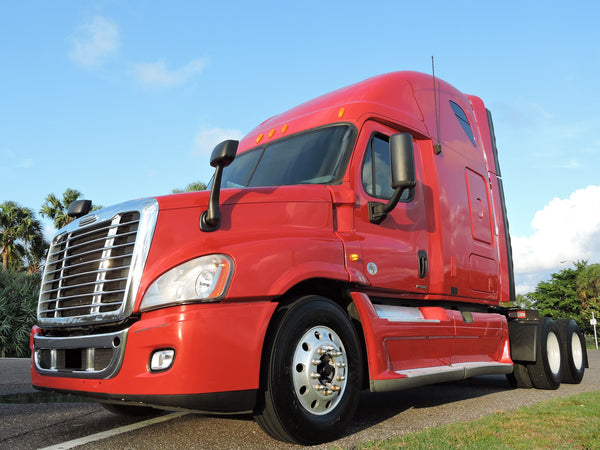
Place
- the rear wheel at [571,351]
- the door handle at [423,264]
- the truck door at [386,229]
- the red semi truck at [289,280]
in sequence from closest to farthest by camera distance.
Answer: the red semi truck at [289,280] → the truck door at [386,229] → the door handle at [423,264] → the rear wheel at [571,351]

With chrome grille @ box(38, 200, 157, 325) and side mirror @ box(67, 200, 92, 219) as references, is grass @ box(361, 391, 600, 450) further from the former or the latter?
side mirror @ box(67, 200, 92, 219)

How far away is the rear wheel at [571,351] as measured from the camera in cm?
798

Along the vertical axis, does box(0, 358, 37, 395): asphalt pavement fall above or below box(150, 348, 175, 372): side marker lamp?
below

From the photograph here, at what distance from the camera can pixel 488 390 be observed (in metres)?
7.38

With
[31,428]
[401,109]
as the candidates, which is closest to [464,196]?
[401,109]

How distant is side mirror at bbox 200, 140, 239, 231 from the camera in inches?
146

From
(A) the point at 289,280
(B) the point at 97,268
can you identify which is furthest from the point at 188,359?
(B) the point at 97,268

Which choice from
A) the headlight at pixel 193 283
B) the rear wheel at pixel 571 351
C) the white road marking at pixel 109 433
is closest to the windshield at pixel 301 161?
the headlight at pixel 193 283

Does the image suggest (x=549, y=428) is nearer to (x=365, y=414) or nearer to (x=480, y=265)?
(x=365, y=414)

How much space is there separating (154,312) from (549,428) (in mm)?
2965

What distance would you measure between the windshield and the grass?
2089 millimetres

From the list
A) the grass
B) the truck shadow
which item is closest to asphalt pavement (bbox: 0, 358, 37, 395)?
the truck shadow

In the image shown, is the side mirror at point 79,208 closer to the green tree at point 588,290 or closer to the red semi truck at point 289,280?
the red semi truck at point 289,280

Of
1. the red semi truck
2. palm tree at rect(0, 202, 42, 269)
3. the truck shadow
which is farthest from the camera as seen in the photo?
palm tree at rect(0, 202, 42, 269)
